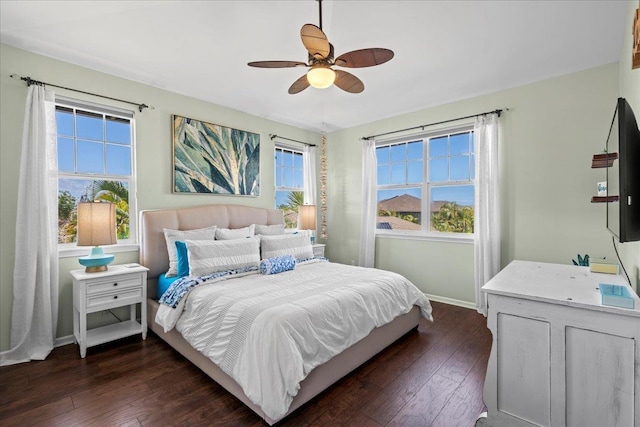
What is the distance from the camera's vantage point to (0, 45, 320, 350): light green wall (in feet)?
8.48

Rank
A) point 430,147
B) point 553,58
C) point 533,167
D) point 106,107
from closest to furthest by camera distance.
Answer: point 553,58, point 106,107, point 533,167, point 430,147

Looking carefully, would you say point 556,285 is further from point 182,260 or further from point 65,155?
point 65,155

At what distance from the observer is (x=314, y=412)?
1919 millimetres

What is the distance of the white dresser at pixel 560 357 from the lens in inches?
51.0

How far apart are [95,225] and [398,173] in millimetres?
3882

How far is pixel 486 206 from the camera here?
3.63m

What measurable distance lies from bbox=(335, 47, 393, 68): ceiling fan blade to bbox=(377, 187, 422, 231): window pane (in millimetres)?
2630

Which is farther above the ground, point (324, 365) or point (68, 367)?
point (324, 365)

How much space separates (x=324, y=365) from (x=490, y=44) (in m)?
3.04

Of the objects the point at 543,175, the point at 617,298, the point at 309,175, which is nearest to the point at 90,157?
the point at 309,175

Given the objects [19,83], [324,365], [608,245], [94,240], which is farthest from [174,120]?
[608,245]

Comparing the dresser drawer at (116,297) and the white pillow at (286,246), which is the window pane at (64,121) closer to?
the dresser drawer at (116,297)

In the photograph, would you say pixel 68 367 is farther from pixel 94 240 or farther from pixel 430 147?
pixel 430 147

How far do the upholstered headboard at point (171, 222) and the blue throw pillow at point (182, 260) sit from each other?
1.34 feet
